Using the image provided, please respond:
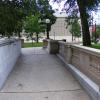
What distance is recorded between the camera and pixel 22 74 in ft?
37.0

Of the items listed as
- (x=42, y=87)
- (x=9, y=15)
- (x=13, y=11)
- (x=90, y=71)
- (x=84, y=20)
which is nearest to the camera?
(x=90, y=71)

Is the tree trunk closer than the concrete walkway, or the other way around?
the concrete walkway

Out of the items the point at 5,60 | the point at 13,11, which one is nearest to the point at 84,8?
the point at 13,11

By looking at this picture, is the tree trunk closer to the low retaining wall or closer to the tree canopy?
the tree canopy

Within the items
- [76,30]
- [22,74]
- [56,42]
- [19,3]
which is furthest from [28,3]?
[76,30]

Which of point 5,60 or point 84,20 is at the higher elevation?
point 84,20

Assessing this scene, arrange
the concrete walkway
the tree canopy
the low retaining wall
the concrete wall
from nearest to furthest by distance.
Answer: the low retaining wall, the concrete walkway, the concrete wall, the tree canopy

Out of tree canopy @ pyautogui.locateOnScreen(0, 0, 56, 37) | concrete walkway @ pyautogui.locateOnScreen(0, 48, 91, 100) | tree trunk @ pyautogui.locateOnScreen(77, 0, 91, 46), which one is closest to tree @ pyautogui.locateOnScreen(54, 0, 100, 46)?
tree trunk @ pyautogui.locateOnScreen(77, 0, 91, 46)

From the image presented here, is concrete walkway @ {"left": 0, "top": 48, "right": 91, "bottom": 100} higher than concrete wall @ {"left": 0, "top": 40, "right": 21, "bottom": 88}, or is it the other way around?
concrete wall @ {"left": 0, "top": 40, "right": 21, "bottom": 88}

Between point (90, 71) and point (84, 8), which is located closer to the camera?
point (90, 71)

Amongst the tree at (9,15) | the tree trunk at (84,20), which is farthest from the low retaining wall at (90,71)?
the tree trunk at (84,20)

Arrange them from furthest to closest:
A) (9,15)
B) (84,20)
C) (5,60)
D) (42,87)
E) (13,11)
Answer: (84,20), (13,11), (9,15), (5,60), (42,87)

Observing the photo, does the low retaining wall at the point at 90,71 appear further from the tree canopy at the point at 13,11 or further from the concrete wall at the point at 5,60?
the tree canopy at the point at 13,11

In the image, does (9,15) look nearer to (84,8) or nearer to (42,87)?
(84,8)
